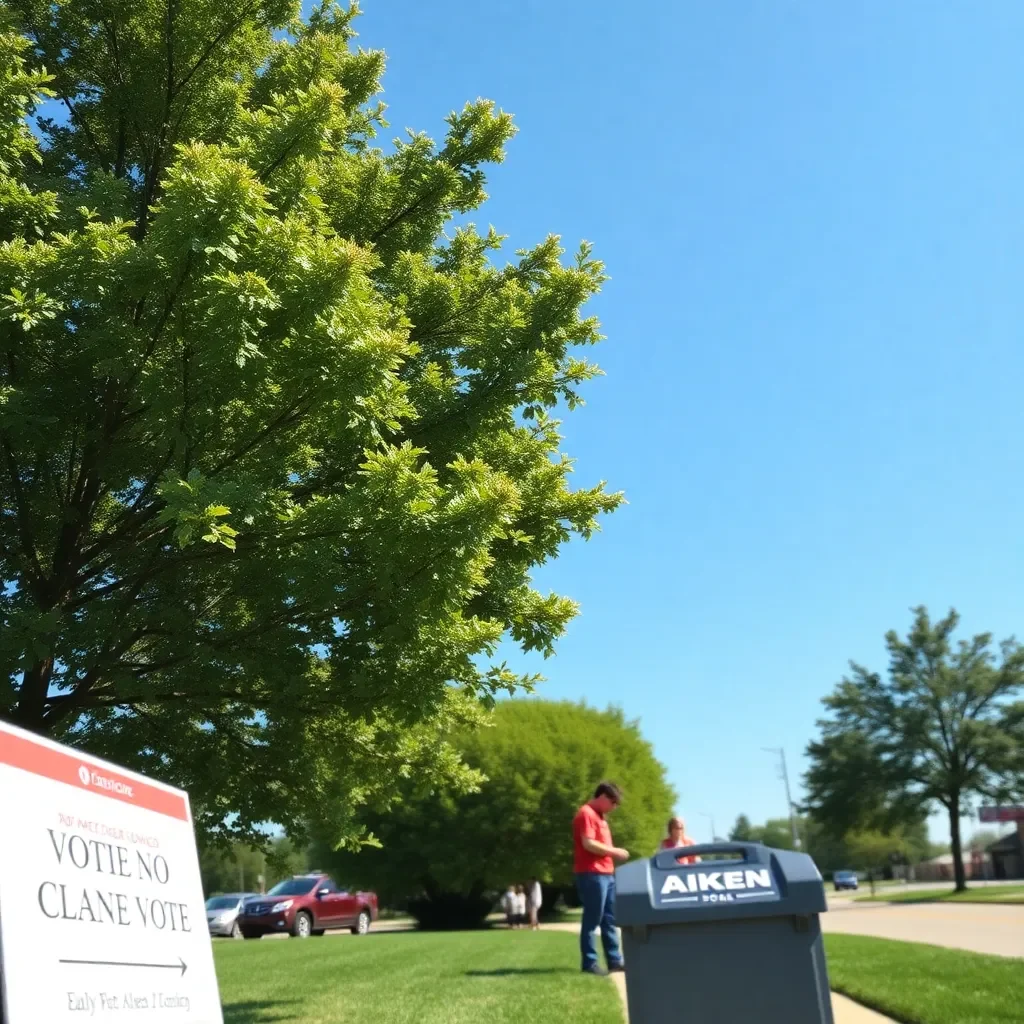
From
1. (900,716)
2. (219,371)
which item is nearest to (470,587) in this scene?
(219,371)

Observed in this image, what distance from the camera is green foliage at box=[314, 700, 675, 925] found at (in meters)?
35.0

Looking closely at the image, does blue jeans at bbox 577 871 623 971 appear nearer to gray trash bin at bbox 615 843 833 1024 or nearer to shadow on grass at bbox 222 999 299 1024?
shadow on grass at bbox 222 999 299 1024

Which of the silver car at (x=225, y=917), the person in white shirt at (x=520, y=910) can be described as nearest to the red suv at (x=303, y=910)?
the silver car at (x=225, y=917)

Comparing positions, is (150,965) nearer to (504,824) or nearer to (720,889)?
(720,889)

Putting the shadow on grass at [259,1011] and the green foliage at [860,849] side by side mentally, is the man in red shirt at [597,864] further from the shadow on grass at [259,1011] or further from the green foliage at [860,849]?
the green foliage at [860,849]

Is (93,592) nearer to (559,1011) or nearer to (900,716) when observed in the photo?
(559,1011)

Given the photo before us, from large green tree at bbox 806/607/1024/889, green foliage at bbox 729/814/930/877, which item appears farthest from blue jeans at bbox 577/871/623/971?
green foliage at bbox 729/814/930/877

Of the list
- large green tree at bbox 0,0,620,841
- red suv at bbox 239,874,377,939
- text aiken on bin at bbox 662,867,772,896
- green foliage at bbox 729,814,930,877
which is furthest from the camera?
green foliage at bbox 729,814,930,877

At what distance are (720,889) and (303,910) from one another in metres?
26.4

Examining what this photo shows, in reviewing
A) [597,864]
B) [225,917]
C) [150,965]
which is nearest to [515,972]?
[597,864]

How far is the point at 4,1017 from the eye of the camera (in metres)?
2.51

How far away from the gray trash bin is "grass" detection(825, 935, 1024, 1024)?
3.12 meters

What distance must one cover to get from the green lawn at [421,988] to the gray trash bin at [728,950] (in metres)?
2.64

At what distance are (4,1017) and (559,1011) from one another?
4.74m
